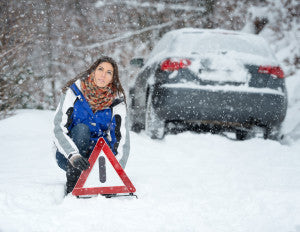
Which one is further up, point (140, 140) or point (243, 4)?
point (243, 4)

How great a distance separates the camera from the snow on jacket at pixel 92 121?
2.79m

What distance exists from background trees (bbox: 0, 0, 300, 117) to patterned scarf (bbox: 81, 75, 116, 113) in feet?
18.8

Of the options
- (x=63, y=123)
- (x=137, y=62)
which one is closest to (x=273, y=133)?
(x=137, y=62)

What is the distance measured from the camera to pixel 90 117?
2.94 metres

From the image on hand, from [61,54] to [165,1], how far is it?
436 cm

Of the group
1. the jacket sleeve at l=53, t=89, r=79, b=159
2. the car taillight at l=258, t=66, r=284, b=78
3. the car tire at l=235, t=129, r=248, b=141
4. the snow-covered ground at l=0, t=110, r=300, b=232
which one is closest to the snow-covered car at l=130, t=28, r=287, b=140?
the car taillight at l=258, t=66, r=284, b=78

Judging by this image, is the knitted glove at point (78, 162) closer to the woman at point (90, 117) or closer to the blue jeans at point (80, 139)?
the woman at point (90, 117)

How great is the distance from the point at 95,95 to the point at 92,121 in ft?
0.80

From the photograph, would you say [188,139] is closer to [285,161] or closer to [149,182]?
[285,161]

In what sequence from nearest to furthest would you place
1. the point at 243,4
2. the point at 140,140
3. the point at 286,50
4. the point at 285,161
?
the point at 285,161
the point at 140,140
the point at 286,50
the point at 243,4

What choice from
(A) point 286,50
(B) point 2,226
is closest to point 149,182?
(B) point 2,226

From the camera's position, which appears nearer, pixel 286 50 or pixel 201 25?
pixel 286 50

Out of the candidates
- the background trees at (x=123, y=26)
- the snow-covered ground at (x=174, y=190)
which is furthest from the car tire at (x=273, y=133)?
the background trees at (x=123, y=26)

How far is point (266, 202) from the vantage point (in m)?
2.76
